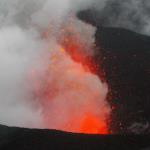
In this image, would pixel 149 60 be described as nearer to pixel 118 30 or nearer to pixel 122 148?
pixel 118 30

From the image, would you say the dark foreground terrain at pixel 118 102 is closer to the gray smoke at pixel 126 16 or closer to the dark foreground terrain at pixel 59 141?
the dark foreground terrain at pixel 59 141

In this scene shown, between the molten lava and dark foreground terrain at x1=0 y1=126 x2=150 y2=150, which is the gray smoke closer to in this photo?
the molten lava

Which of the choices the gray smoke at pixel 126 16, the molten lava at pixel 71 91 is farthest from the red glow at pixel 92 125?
the gray smoke at pixel 126 16

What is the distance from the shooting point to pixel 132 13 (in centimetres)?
5184

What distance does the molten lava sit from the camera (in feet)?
131

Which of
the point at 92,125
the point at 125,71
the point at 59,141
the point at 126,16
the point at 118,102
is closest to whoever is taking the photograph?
the point at 59,141

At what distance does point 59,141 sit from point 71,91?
9028 mm

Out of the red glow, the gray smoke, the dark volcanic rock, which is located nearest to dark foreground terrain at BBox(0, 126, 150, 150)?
the red glow

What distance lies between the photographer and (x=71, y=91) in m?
42.3

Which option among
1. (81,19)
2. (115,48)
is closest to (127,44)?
(115,48)

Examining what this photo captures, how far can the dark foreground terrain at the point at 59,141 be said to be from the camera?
33.5m

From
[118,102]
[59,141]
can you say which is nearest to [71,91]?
[118,102]

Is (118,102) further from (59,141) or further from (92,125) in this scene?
(59,141)

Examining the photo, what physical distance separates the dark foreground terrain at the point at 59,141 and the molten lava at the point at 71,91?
397cm
